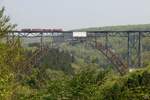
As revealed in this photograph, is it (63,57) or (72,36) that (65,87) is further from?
(63,57)

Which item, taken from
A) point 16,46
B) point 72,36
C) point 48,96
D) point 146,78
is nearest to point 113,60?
→ point 72,36

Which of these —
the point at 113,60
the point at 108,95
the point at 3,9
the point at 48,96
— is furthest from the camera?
the point at 113,60

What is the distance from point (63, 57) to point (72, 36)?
5108cm

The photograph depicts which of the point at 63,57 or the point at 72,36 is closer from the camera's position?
the point at 72,36

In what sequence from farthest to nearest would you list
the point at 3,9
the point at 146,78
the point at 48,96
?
the point at 48,96, the point at 146,78, the point at 3,9

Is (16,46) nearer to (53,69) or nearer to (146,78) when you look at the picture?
(146,78)

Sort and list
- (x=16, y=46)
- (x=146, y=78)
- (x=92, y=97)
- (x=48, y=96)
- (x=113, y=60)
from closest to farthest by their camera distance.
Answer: (x=16, y=46) < (x=146, y=78) < (x=92, y=97) < (x=48, y=96) < (x=113, y=60)

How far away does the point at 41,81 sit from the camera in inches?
3472

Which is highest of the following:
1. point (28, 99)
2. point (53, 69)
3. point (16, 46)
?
point (16, 46)

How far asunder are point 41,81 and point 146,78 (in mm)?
52152

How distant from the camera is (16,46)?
1271 inches

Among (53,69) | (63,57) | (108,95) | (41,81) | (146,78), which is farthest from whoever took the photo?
(63,57)

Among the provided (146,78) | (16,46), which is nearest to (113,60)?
(146,78)

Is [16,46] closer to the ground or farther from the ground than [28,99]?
farther from the ground
